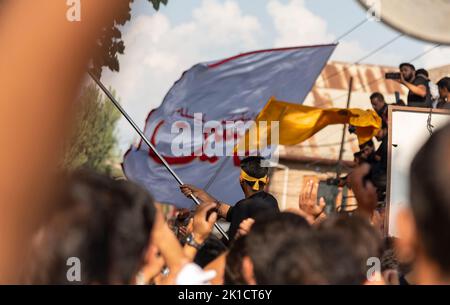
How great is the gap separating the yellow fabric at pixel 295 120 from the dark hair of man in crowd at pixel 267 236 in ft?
23.0

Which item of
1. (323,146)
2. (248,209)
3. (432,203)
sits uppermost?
(323,146)

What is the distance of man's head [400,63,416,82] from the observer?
343 inches

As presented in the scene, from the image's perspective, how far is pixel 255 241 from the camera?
2.76 meters

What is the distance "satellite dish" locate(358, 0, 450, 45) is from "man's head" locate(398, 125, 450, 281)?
364cm

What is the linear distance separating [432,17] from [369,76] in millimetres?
24922

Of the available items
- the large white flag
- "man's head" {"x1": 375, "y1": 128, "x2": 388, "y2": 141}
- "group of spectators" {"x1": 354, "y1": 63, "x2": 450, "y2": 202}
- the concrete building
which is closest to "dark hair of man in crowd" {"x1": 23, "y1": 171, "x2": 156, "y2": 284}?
"group of spectators" {"x1": 354, "y1": 63, "x2": 450, "y2": 202}

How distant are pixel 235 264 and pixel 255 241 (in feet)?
0.46

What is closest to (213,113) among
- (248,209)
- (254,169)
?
(254,169)

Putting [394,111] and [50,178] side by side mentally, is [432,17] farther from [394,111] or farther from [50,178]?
[50,178]

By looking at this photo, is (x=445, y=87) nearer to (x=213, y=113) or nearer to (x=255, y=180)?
(x=255, y=180)

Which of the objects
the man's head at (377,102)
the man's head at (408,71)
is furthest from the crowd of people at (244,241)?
the man's head at (377,102)

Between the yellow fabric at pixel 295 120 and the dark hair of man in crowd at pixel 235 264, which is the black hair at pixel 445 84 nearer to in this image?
the yellow fabric at pixel 295 120

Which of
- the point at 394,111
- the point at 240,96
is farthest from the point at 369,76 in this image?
the point at 394,111

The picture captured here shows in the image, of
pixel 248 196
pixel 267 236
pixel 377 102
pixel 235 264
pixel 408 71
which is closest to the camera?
pixel 267 236
